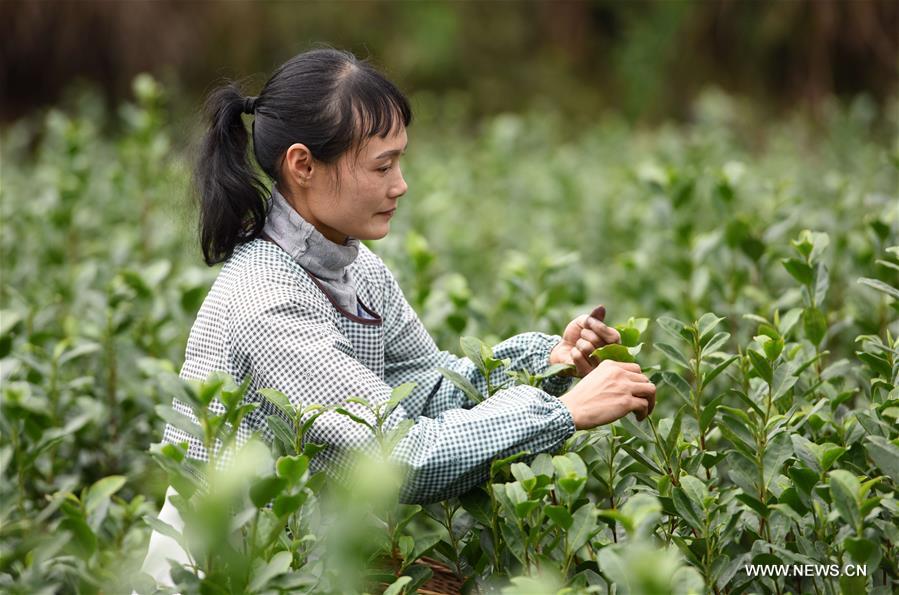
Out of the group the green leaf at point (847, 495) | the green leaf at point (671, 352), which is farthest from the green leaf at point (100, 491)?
the green leaf at point (847, 495)

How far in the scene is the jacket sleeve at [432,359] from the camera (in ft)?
6.58

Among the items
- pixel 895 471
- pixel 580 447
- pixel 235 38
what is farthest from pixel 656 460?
pixel 235 38

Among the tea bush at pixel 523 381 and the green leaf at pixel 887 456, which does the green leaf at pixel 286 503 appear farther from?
the green leaf at pixel 887 456

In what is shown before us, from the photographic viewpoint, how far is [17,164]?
6.05m

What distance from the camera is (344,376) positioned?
66.7 inches

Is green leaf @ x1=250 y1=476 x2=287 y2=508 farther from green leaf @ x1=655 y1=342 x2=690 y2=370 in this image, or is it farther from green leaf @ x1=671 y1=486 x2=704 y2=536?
green leaf @ x1=655 y1=342 x2=690 y2=370

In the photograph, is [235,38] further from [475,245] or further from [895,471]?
[895,471]

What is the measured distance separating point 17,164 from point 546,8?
197 inches

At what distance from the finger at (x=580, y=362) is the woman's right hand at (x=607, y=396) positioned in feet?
0.47

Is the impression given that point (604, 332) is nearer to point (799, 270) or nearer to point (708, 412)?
point (708, 412)

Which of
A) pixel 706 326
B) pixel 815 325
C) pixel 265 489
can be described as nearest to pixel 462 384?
pixel 706 326

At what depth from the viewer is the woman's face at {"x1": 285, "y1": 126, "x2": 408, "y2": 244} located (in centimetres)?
190

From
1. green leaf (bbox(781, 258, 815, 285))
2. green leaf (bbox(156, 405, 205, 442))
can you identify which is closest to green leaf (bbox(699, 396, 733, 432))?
green leaf (bbox(781, 258, 815, 285))

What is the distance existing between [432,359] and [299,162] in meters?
0.49
